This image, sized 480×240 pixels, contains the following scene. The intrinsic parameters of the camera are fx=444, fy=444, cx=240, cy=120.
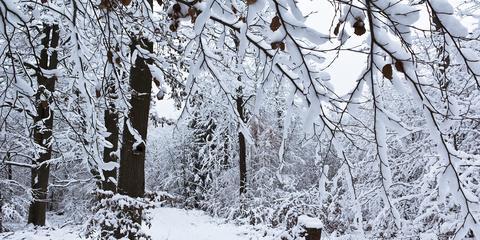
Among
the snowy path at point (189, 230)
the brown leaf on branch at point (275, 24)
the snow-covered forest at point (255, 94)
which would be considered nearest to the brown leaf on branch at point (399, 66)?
the snow-covered forest at point (255, 94)

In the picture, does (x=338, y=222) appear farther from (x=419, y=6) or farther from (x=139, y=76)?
(x=419, y=6)

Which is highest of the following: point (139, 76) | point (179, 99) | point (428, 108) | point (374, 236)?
point (139, 76)

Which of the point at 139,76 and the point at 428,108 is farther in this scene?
the point at 139,76

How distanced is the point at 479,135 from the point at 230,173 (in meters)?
14.8

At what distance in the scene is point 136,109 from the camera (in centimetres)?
573

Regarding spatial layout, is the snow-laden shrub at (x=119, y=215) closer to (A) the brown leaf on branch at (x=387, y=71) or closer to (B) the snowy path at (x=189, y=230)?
(B) the snowy path at (x=189, y=230)

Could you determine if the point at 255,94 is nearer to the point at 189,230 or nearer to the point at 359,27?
the point at 359,27

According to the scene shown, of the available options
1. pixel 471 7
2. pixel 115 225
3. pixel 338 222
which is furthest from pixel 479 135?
pixel 115 225

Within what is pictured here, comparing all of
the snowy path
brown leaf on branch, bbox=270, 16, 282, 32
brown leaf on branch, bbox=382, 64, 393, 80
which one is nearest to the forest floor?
the snowy path

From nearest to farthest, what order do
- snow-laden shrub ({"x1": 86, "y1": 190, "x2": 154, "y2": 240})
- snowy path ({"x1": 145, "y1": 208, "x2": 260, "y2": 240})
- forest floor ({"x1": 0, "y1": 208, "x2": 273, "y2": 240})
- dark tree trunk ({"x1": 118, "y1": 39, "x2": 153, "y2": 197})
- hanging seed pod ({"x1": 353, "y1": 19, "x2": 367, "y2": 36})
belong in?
hanging seed pod ({"x1": 353, "y1": 19, "x2": 367, "y2": 36}) → snow-laden shrub ({"x1": 86, "y1": 190, "x2": 154, "y2": 240}) → dark tree trunk ({"x1": 118, "y1": 39, "x2": 153, "y2": 197}) → forest floor ({"x1": 0, "y1": 208, "x2": 273, "y2": 240}) → snowy path ({"x1": 145, "y1": 208, "x2": 260, "y2": 240})

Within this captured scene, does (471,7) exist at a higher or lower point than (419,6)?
higher

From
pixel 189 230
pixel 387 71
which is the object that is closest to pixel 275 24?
pixel 387 71

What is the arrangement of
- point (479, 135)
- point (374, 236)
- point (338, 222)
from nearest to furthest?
point (479, 135) < point (374, 236) < point (338, 222)

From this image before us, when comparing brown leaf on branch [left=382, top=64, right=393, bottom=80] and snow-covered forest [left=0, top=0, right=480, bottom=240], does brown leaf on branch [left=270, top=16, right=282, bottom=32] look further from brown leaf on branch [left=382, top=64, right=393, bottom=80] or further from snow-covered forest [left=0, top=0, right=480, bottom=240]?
brown leaf on branch [left=382, top=64, right=393, bottom=80]
